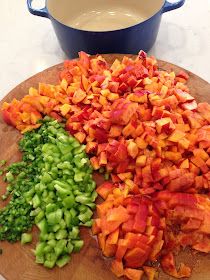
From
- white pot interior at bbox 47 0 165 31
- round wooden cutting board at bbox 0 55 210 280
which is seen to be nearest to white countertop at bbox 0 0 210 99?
white pot interior at bbox 47 0 165 31

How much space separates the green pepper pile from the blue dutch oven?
479mm

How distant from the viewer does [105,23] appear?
1.95m

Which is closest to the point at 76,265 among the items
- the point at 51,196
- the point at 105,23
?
the point at 51,196

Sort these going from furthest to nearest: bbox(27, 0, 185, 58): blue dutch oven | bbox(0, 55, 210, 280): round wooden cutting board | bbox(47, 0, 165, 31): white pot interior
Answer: bbox(47, 0, 165, 31): white pot interior → bbox(27, 0, 185, 58): blue dutch oven → bbox(0, 55, 210, 280): round wooden cutting board

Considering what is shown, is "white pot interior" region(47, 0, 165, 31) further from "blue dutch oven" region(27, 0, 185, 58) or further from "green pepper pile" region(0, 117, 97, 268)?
"green pepper pile" region(0, 117, 97, 268)

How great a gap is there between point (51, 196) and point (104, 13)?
3.68 feet

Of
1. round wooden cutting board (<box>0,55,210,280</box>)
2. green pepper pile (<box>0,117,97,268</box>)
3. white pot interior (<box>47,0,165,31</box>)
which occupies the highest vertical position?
white pot interior (<box>47,0,165,31</box>)

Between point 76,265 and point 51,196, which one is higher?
point 51,196

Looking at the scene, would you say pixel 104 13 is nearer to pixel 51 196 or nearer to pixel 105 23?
pixel 105 23

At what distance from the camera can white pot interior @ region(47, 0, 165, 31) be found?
1.92 meters

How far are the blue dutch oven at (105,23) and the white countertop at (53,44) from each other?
0.19m

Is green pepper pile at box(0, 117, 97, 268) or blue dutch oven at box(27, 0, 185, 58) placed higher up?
blue dutch oven at box(27, 0, 185, 58)

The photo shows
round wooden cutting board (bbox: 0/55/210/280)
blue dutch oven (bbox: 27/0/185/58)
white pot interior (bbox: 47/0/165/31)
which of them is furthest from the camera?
white pot interior (bbox: 47/0/165/31)

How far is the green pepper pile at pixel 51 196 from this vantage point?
1280 mm
